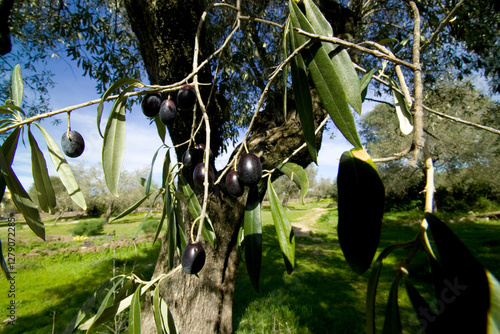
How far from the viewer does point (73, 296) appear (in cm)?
453

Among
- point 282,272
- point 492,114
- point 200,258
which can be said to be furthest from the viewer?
point 492,114

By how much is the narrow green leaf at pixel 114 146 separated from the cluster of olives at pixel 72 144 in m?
0.12

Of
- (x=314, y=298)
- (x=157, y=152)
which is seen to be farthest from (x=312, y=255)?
(x=157, y=152)

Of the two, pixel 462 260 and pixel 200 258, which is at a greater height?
pixel 462 260

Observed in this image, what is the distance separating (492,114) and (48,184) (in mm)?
11004

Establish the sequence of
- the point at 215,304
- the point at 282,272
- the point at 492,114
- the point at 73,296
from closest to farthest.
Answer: the point at 215,304 → the point at 73,296 → the point at 282,272 → the point at 492,114

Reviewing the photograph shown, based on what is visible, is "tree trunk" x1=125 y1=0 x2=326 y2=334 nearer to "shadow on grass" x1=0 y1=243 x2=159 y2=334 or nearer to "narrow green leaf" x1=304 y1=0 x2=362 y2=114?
"shadow on grass" x1=0 y1=243 x2=159 y2=334

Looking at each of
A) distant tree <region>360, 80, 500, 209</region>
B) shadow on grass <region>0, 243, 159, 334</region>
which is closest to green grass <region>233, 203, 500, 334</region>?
shadow on grass <region>0, 243, 159, 334</region>

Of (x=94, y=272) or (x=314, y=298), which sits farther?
(x=94, y=272)

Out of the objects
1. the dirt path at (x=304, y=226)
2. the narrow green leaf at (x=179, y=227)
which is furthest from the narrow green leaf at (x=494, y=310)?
the dirt path at (x=304, y=226)

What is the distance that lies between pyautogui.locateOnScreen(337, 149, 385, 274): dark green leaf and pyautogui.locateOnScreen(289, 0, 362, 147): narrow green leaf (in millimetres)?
48

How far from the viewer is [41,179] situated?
Answer: 0.65m

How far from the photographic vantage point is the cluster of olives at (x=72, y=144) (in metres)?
0.60

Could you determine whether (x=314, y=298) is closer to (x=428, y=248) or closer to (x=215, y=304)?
(x=215, y=304)
